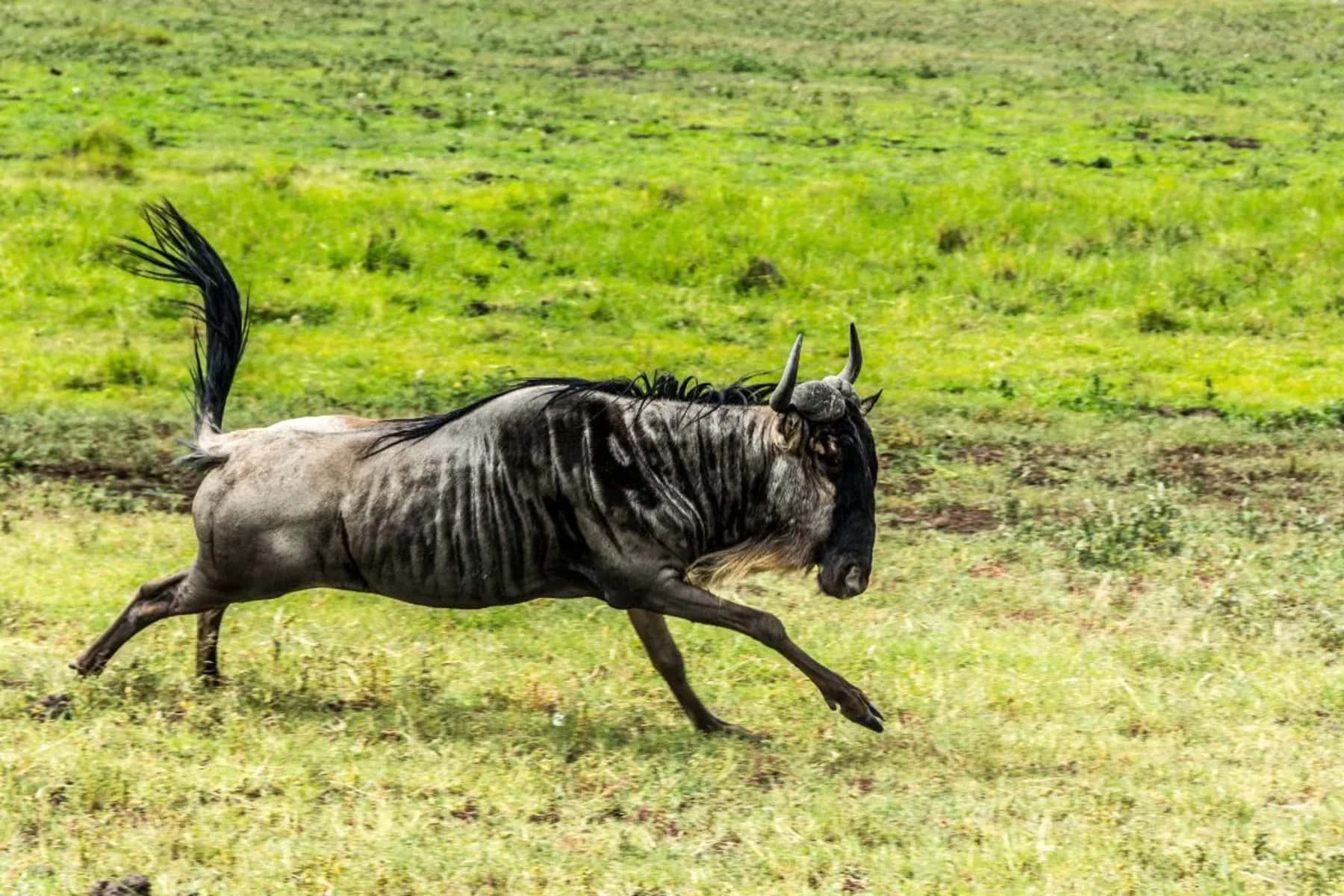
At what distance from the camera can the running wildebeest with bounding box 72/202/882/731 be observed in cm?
636

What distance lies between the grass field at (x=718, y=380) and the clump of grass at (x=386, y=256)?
0.04 metres

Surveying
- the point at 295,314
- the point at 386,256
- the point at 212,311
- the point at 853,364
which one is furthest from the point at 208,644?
the point at 386,256

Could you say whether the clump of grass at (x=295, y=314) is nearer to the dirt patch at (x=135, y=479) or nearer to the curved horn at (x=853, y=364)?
the dirt patch at (x=135, y=479)

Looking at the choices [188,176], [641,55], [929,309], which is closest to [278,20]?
[641,55]

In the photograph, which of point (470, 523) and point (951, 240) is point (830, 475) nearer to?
point (470, 523)

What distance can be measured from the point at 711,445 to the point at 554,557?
0.68 meters

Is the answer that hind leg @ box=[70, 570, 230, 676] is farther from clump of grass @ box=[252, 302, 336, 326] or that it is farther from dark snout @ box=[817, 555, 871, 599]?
clump of grass @ box=[252, 302, 336, 326]

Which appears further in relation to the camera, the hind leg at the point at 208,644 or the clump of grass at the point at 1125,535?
the clump of grass at the point at 1125,535

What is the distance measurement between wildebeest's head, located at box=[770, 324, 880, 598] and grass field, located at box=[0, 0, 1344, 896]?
1.67 feet

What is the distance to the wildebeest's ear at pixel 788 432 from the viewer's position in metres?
6.35

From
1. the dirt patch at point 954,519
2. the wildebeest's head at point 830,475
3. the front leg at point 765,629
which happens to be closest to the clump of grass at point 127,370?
the dirt patch at point 954,519

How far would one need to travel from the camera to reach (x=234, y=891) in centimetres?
498

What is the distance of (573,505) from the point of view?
6.49 m

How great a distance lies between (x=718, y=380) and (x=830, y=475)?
730cm
